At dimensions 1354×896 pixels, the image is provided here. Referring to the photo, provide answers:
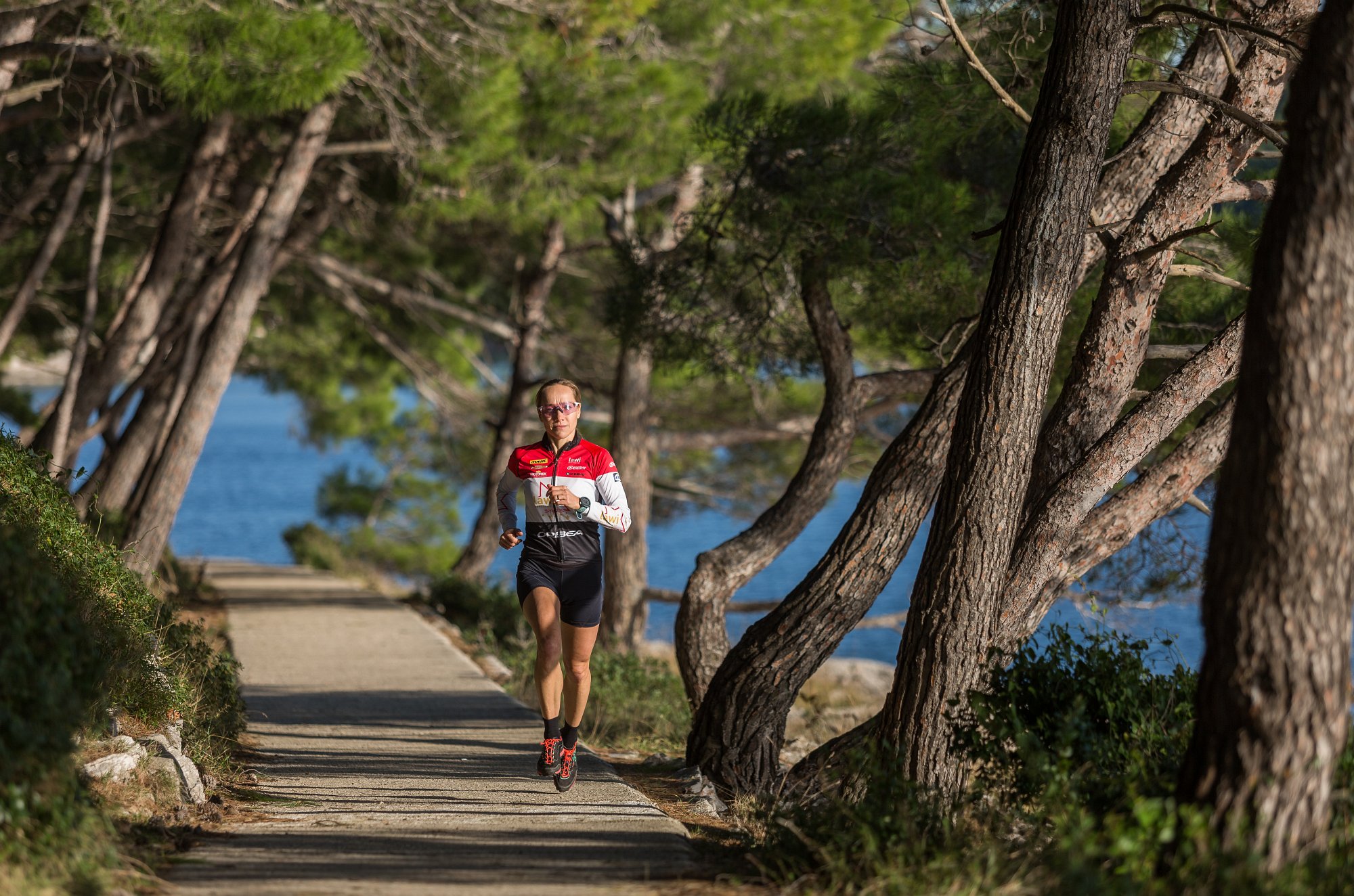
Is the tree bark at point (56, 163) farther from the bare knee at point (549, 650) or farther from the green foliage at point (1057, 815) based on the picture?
the green foliage at point (1057, 815)

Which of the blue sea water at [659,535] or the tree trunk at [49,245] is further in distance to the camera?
the blue sea water at [659,535]

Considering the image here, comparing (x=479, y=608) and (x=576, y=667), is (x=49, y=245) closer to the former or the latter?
(x=479, y=608)

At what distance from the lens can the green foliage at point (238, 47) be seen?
8.97m

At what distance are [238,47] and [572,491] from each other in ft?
18.1

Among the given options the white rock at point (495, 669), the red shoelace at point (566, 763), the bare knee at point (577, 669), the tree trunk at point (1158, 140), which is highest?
the tree trunk at point (1158, 140)

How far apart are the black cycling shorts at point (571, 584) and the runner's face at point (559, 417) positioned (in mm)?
531

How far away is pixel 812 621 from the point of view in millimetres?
6637

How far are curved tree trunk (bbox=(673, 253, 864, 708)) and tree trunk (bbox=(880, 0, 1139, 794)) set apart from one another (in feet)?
10.3

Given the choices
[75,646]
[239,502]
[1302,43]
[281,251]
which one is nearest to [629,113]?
[281,251]

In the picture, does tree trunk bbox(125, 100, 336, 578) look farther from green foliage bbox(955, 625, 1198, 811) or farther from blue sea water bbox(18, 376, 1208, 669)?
green foliage bbox(955, 625, 1198, 811)

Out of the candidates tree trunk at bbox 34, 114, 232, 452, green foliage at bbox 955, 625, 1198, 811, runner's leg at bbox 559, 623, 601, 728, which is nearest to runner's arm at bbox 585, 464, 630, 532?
runner's leg at bbox 559, 623, 601, 728

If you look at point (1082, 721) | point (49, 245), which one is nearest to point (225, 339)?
point (49, 245)

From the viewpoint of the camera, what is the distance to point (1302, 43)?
20.1ft

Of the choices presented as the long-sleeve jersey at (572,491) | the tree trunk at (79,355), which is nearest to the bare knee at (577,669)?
the long-sleeve jersey at (572,491)
